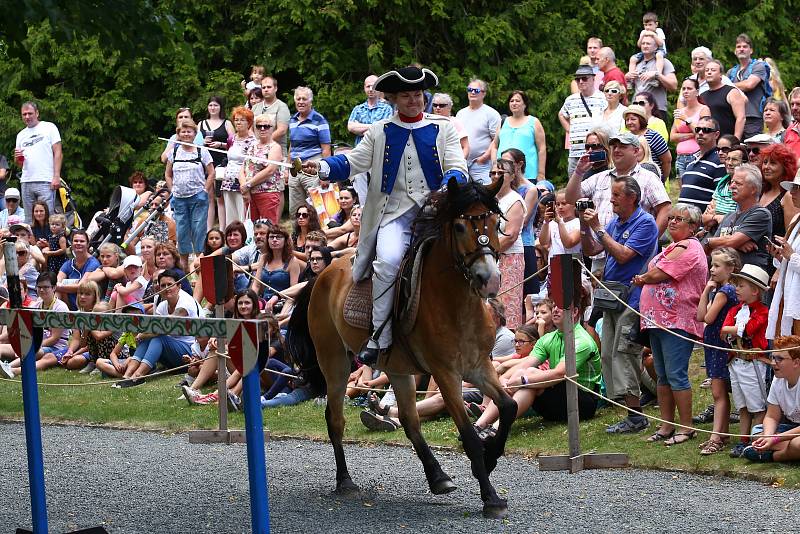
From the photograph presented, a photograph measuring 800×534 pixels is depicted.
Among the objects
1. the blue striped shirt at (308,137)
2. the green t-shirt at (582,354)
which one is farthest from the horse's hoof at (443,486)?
the blue striped shirt at (308,137)

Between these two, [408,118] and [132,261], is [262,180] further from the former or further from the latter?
[408,118]

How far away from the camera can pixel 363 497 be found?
875 cm

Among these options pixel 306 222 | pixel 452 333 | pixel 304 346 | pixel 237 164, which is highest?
pixel 237 164

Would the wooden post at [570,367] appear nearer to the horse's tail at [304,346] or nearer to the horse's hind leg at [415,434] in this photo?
the horse's hind leg at [415,434]

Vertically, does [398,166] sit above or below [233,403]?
above

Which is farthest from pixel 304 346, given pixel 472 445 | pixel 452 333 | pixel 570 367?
pixel 472 445

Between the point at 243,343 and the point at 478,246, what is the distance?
86.1 inches

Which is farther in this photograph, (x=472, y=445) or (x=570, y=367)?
(x=570, y=367)

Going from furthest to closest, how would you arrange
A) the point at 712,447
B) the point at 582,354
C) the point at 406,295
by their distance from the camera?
the point at 582,354 < the point at 712,447 < the point at 406,295

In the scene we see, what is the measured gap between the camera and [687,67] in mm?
20625

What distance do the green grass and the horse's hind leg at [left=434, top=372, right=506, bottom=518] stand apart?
67.2 inches

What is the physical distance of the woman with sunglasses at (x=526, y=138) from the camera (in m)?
15.0

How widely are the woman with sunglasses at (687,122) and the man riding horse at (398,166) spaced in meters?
6.12

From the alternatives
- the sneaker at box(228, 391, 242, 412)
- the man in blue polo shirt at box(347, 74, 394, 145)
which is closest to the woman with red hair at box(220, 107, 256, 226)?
the man in blue polo shirt at box(347, 74, 394, 145)
